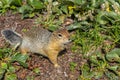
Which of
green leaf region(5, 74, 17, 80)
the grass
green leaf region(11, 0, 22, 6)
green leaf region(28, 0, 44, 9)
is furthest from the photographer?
green leaf region(11, 0, 22, 6)

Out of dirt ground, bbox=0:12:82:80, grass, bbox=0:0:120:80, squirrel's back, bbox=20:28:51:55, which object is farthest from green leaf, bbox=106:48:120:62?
squirrel's back, bbox=20:28:51:55

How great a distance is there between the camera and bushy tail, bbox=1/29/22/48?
15.8 feet

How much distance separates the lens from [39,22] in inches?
211

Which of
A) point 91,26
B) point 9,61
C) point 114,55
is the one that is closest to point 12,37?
point 9,61

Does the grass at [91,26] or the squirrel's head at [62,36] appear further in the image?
the grass at [91,26]

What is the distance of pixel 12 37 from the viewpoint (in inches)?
190

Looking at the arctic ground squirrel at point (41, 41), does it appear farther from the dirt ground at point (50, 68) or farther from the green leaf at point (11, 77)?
the green leaf at point (11, 77)

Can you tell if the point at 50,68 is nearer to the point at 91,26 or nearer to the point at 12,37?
the point at 12,37

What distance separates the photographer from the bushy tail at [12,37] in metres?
4.82

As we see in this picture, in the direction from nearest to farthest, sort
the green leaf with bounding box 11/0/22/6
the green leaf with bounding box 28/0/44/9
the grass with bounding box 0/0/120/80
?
the grass with bounding box 0/0/120/80, the green leaf with bounding box 28/0/44/9, the green leaf with bounding box 11/0/22/6

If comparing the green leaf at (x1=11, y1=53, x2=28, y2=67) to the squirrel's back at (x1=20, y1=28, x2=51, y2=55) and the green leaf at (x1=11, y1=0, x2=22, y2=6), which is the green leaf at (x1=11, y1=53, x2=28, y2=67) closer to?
the squirrel's back at (x1=20, y1=28, x2=51, y2=55)

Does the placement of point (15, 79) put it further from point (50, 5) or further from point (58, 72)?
point (50, 5)

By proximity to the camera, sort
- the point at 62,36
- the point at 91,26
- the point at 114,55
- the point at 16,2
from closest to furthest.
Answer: the point at 62,36, the point at 114,55, the point at 91,26, the point at 16,2

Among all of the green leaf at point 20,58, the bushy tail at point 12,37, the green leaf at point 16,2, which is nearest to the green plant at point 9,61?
the green leaf at point 20,58
